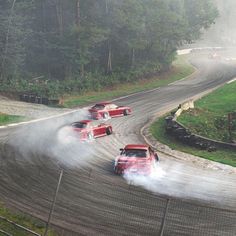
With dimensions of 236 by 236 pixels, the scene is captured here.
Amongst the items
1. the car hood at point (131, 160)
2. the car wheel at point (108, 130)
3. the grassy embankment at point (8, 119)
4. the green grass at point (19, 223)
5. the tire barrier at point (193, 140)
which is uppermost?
the car hood at point (131, 160)

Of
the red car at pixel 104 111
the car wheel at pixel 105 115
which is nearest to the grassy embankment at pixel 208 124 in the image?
the red car at pixel 104 111

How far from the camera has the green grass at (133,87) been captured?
5072 centimetres

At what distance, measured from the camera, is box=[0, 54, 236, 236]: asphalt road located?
16.4 meters

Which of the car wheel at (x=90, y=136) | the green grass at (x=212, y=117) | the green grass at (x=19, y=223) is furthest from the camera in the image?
the green grass at (x=212, y=117)

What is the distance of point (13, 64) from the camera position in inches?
2282

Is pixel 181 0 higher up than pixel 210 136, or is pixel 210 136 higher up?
pixel 181 0

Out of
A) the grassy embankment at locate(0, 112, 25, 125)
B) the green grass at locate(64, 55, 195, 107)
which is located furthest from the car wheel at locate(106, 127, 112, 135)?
the green grass at locate(64, 55, 195, 107)

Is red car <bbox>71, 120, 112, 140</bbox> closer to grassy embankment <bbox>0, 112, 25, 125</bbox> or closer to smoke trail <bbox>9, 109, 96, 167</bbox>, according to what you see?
smoke trail <bbox>9, 109, 96, 167</bbox>

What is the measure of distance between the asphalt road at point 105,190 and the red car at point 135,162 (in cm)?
49

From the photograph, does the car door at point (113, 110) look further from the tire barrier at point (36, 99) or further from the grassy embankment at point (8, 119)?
the tire barrier at point (36, 99)

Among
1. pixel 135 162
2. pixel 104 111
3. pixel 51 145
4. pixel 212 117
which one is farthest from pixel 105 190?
pixel 104 111

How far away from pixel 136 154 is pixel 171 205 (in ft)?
17.5

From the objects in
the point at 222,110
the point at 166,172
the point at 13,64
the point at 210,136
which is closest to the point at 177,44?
the point at 13,64

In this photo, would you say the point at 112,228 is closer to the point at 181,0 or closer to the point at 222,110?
the point at 222,110
